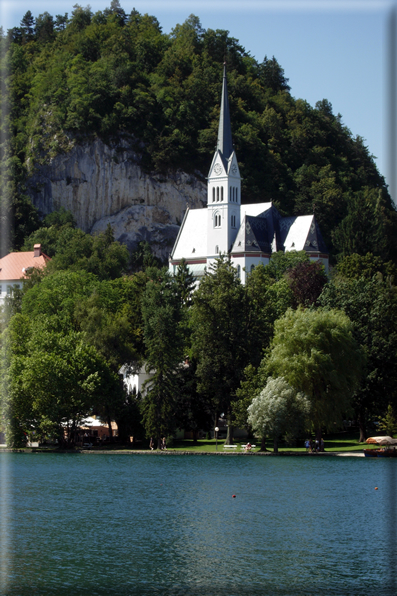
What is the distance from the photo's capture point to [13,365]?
65.3 m

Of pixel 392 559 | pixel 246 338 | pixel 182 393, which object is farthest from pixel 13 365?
pixel 392 559

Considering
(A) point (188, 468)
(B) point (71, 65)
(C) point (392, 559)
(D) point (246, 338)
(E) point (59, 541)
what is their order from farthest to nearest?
(B) point (71, 65) → (D) point (246, 338) → (A) point (188, 468) → (E) point (59, 541) → (C) point (392, 559)

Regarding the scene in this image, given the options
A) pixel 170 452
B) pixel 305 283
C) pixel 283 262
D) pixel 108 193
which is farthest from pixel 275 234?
pixel 170 452

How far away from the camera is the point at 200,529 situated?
113 ft

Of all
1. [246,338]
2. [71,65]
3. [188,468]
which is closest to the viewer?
[188,468]

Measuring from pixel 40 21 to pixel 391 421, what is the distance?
468ft

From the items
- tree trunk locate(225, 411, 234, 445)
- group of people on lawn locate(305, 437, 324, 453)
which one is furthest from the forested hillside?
group of people on lawn locate(305, 437, 324, 453)

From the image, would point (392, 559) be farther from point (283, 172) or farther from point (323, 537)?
point (283, 172)

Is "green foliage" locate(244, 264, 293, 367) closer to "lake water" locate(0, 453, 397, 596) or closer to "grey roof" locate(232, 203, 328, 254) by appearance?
"lake water" locate(0, 453, 397, 596)

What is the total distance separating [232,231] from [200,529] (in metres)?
92.8

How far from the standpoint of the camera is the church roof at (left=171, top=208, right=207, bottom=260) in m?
129

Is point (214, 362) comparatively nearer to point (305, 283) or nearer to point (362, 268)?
point (305, 283)

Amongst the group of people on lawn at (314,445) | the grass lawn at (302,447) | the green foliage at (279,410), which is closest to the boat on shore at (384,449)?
the grass lawn at (302,447)

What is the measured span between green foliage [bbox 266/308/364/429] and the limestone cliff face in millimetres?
85706
